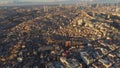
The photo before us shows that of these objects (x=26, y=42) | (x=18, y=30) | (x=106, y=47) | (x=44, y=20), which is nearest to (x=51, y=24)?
(x=44, y=20)

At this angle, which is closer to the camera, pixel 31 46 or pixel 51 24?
pixel 31 46

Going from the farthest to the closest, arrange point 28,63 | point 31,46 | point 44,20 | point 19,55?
point 44,20 → point 31,46 → point 19,55 → point 28,63

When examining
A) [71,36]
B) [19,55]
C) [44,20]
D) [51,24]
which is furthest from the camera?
[44,20]

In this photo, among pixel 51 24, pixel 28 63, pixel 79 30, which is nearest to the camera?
pixel 28 63

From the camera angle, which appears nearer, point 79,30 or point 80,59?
point 80,59

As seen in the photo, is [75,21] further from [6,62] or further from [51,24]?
[6,62]

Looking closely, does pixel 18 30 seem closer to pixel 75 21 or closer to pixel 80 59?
pixel 75 21

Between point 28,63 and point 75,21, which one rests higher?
point 75,21

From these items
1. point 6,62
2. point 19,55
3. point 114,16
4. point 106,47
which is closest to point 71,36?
point 106,47

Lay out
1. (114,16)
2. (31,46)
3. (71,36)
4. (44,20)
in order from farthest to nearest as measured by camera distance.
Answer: (114,16) → (44,20) → (71,36) → (31,46)
